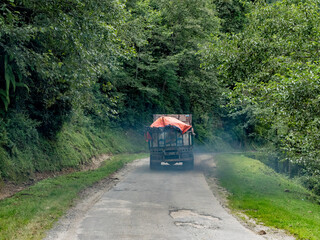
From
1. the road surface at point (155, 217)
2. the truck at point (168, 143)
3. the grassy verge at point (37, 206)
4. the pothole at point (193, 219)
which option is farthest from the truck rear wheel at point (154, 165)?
the pothole at point (193, 219)

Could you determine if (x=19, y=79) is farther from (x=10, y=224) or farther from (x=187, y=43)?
(x=187, y=43)

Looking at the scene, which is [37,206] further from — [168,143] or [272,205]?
[168,143]

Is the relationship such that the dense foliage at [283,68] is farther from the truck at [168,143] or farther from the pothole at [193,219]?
the truck at [168,143]

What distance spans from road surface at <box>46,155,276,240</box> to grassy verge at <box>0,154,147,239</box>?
515 mm

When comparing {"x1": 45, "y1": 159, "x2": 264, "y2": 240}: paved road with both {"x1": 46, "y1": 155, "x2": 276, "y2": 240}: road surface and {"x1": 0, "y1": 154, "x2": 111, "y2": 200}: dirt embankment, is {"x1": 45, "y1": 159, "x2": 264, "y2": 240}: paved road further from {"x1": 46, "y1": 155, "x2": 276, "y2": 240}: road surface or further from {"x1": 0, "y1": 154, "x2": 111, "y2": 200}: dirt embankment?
{"x1": 0, "y1": 154, "x2": 111, "y2": 200}: dirt embankment

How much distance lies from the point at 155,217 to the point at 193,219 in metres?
1.01

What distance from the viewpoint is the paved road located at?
733 cm

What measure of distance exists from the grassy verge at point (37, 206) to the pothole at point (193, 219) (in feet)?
10.3

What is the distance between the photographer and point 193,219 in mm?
8750

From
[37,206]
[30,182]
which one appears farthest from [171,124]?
[37,206]

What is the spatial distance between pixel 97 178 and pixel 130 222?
7.19 meters

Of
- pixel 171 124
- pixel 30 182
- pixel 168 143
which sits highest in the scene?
pixel 171 124

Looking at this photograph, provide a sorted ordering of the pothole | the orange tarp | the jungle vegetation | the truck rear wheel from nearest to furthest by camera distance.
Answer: the pothole → the jungle vegetation → the orange tarp → the truck rear wheel

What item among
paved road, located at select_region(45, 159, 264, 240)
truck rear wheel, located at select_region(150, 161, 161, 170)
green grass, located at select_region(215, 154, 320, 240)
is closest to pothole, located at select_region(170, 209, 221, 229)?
paved road, located at select_region(45, 159, 264, 240)
